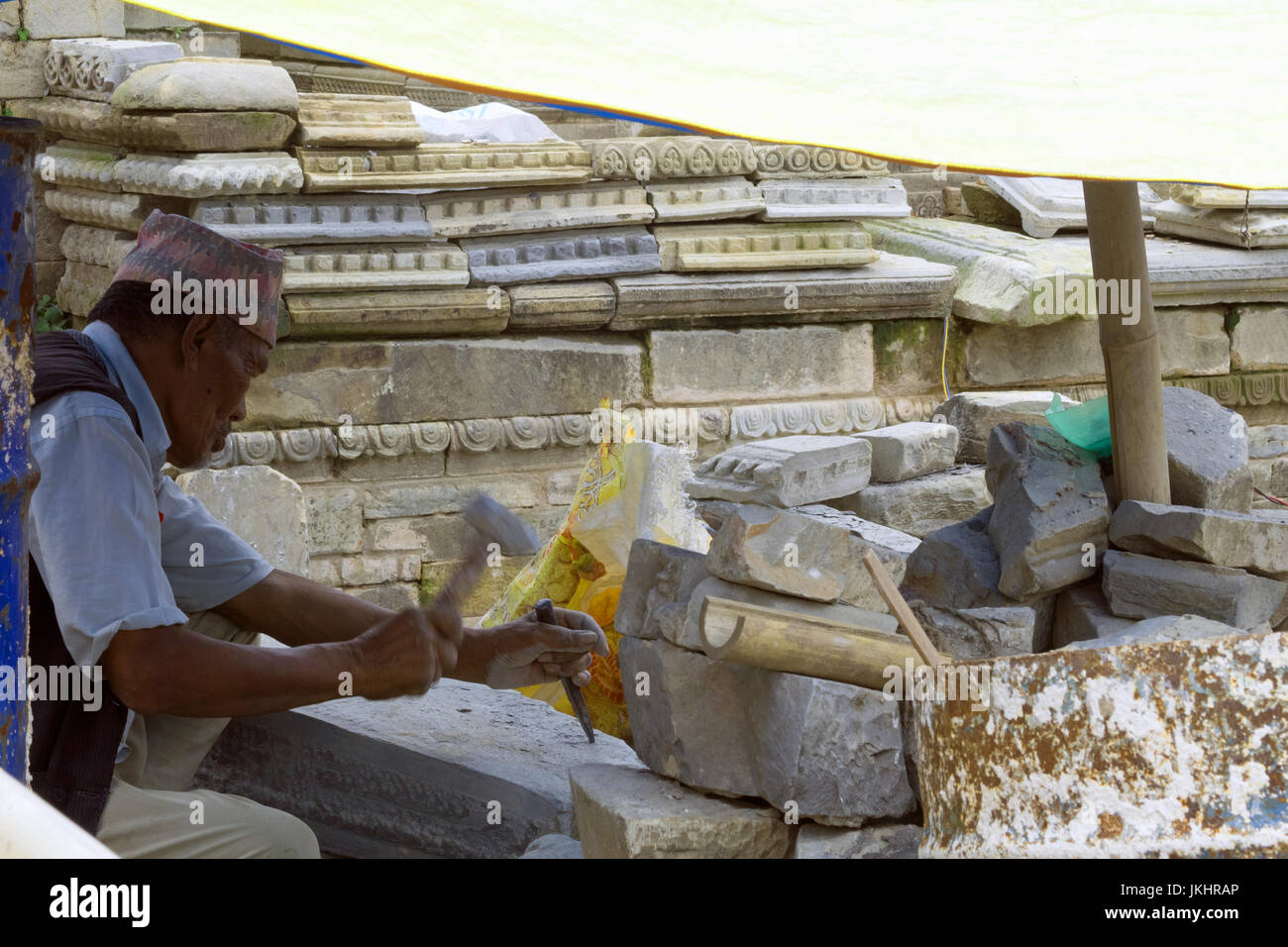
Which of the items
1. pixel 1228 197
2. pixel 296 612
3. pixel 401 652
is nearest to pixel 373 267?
pixel 296 612

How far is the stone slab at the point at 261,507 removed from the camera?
4.75 m

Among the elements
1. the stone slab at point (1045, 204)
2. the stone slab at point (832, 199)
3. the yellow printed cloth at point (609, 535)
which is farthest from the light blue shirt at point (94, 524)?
the stone slab at point (1045, 204)

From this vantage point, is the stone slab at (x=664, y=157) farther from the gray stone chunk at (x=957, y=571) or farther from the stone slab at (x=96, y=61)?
the gray stone chunk at (x=957, y=571)

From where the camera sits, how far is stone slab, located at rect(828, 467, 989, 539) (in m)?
5.52

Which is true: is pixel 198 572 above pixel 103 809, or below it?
above

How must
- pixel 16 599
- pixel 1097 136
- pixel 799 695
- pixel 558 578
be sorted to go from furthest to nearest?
pixel 558 578 < pixel 799 695 < pixel 16 599 < pixel 1097 136

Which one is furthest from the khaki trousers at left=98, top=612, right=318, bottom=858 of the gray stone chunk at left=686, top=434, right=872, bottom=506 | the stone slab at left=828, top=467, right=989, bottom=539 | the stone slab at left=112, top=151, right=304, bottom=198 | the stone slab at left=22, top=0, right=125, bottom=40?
the stone slab at left=22, top=0, right=125, bottom=40

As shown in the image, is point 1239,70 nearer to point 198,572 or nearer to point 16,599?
point 16,599

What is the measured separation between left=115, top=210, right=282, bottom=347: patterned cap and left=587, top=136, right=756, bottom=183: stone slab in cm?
330

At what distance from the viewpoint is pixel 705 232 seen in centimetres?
609

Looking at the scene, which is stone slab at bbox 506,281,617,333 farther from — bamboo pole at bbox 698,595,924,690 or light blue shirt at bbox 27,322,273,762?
bamboo pole at bbox 698,595,924,690

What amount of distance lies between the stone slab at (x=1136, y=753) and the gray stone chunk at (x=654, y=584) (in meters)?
0.93

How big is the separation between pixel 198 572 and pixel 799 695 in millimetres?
1473

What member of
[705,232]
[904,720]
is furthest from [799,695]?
[705,232]
